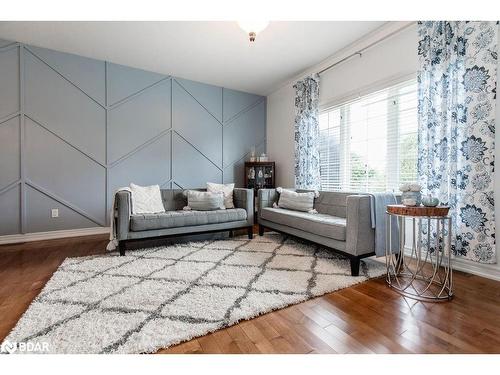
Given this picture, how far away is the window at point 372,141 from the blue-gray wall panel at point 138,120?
273 cm

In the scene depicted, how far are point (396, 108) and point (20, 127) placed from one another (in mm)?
4871

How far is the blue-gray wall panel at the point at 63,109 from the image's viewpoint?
11.2 feet

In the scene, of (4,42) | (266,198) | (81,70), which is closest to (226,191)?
(266,198)

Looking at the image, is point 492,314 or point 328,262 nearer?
point 492,314

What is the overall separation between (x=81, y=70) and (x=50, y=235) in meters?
2.46

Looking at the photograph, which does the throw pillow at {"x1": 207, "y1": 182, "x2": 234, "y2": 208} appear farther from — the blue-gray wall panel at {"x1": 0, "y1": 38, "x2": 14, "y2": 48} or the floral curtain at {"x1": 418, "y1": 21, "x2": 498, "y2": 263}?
the blue-gray wall panel at {"x1": 0, "y1": 38, "x2": 14, "y2": 48}

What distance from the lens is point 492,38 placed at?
211 cm

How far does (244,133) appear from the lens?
5.20 m

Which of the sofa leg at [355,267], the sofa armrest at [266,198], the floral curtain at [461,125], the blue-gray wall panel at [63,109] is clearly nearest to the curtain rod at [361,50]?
the floral curtain at [461,125]

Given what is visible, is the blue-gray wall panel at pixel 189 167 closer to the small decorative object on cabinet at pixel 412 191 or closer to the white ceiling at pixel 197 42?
the white ceiling at pixel 197 42

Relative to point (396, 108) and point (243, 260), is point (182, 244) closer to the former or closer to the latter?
point (243, 260)

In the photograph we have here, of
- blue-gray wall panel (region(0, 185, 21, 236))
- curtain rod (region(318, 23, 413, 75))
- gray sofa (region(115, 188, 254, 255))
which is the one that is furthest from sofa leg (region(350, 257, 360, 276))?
blue-gray wall panel (region(0, 185, 21, 236))

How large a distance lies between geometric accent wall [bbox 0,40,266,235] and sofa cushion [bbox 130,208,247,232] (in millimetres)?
1499
